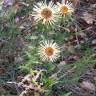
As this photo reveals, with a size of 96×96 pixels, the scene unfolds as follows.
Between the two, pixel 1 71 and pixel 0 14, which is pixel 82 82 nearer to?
pixel 1 71

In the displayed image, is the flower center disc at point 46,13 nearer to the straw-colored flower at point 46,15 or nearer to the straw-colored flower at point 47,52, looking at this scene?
the straw-colored flower at point 46,15

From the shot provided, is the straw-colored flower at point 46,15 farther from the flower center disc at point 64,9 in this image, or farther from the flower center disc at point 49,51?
the flower center disc at point 49,51

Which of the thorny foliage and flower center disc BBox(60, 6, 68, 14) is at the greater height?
flower center disc BBox(60, 6, 68, 14)

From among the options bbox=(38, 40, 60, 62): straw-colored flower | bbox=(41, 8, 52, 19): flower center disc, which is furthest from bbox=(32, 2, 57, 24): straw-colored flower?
→ bbox=(38, 40, 60, 62): straw-colored flower

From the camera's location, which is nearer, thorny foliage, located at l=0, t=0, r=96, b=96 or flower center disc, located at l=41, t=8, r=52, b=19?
flower center disc, located at l=41, t=8, r=52, b=19

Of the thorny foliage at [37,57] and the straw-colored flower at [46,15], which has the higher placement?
the straw-colored flower at [46,15]

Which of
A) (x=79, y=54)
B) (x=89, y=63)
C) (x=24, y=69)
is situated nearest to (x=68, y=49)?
(x=79, y=54)

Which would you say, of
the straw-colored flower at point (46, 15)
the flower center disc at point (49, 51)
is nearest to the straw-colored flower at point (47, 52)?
the flower center disc at point (49, 51)

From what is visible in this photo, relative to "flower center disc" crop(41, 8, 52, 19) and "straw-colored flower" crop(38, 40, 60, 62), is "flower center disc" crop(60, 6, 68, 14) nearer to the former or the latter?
"flower center disc" crop(41, 8, 52, 19)

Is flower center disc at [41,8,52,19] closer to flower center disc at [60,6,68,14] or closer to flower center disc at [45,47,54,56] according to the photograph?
flower center disc at [60,6,68,14]

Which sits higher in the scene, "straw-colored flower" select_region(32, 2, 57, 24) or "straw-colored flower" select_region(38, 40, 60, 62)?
"straw-colored flower" select_region(32, 2, 57, 24)

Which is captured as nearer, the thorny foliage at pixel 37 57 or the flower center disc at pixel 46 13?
the flower center disc at pixel 46 13
